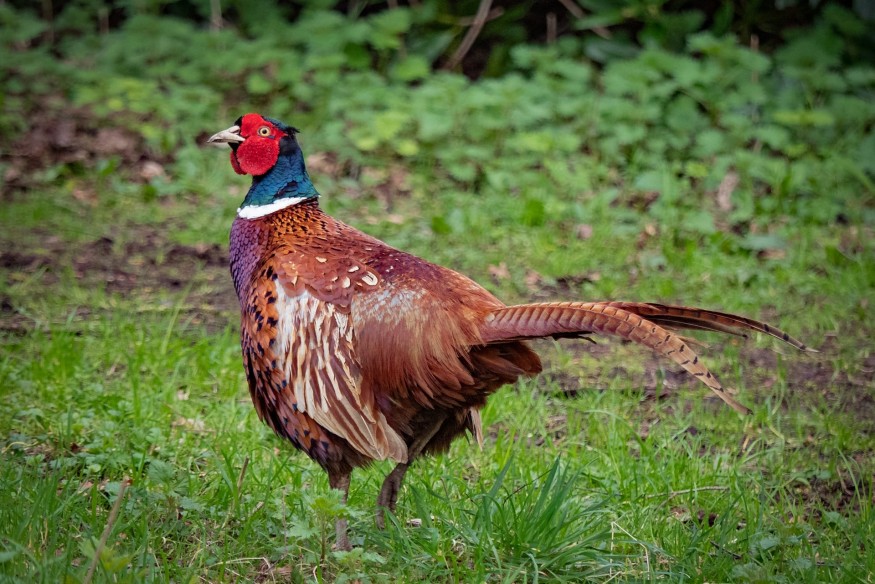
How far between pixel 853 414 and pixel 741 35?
4.20 meters

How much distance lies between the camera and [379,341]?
115 inches

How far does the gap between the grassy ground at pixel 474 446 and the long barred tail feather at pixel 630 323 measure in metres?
0.48

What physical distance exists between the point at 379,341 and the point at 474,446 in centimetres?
102

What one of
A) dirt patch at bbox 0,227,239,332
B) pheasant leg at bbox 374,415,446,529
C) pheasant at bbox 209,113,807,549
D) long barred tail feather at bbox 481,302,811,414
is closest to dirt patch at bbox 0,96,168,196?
dirt patch at bbox 0,227,239,332

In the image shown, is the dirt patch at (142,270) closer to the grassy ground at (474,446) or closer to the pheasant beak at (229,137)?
the grassy ground at (474,446)

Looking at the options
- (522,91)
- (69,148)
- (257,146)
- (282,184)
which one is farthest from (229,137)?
(69,148)

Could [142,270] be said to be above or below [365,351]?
below

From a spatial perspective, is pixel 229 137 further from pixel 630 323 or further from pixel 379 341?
pixel 630 323

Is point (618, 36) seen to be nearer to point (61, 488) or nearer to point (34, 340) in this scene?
point (34, 340)

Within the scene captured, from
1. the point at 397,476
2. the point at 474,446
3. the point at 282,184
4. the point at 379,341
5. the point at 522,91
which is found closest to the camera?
the point at 379,341

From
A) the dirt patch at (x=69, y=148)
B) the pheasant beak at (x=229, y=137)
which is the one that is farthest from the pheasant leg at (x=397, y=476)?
the dirt patch at (x=69, y=148)

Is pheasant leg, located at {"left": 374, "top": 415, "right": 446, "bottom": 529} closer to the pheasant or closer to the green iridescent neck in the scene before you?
the pheasant

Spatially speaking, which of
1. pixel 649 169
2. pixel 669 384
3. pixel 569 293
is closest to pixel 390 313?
pixel 669 384

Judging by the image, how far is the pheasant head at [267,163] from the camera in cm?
343
